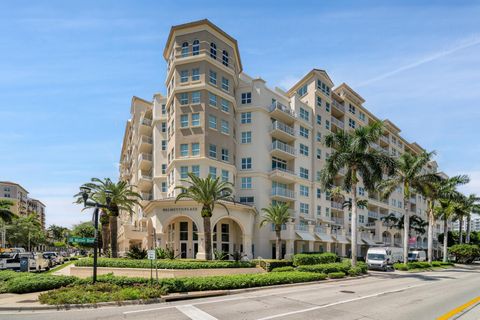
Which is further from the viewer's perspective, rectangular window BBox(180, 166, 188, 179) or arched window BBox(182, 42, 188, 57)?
arched window BBox(182, 42, 188, 57)

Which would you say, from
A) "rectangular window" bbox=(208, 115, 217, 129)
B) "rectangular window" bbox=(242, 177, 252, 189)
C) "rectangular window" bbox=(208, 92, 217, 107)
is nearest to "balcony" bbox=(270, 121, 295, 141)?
"rectangular window" bbox=(242, 177, 252, 189)

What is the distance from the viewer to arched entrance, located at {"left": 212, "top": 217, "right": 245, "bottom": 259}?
4397 cm

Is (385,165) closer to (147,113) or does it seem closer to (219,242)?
(219,242)

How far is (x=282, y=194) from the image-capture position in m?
50.1

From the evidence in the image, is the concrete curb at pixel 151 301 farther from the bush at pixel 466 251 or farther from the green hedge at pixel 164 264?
the bush at pixel 466 251

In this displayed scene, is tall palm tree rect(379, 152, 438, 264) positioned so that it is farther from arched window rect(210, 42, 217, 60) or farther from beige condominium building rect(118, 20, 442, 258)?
arched window rect(210, 42, 217, 60)

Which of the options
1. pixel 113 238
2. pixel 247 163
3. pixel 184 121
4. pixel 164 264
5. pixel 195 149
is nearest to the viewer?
pixel 164 264

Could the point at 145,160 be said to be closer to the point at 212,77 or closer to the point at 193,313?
the point at 212,77

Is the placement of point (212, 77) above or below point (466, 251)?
above

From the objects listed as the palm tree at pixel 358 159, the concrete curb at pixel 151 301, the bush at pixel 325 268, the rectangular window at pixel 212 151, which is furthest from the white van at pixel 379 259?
the concrete curb at pixel 151 301

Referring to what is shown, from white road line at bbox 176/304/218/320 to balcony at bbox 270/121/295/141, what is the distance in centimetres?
3721

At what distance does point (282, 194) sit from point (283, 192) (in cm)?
42

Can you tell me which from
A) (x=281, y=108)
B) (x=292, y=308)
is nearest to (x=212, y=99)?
(x=281, y=108)

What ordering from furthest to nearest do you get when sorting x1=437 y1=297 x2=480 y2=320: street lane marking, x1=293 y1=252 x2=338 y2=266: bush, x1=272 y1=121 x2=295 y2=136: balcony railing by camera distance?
x1=272 y1=121 x2=295 y2=136: balcony railing → x1=293 y1=252 x2=338 y2=266: bush → x1=437 y1=297 x2=480 y2=320: street lane marking
